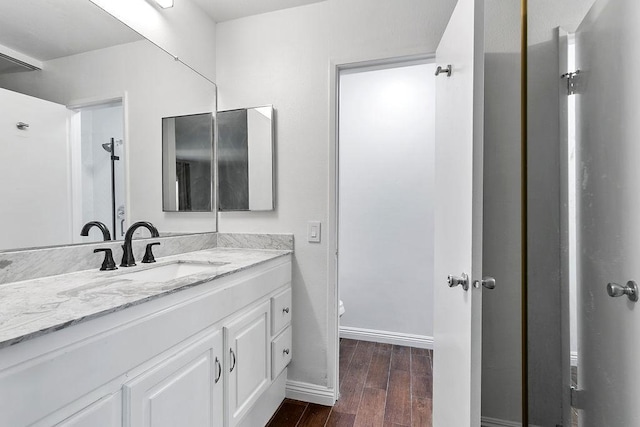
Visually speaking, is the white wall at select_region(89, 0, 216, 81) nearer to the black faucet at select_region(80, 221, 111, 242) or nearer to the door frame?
the door frame

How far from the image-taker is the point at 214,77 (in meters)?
2.02

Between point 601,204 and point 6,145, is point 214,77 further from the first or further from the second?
point 601,204

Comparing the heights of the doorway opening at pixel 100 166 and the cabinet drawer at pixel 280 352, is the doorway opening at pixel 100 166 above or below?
above

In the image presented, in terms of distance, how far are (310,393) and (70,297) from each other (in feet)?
4.66

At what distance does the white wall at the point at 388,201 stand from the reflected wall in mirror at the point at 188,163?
119cm

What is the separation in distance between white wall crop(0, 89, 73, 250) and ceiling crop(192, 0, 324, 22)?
1.14m

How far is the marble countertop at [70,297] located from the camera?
0.64 meters

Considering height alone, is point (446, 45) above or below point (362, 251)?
above

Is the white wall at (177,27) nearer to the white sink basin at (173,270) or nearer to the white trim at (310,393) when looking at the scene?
the white sink basin at (173,270)

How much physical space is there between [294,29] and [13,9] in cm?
128

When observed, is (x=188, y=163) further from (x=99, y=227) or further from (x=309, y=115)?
(x=309, y=115)

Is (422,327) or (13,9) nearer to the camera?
(13,9)

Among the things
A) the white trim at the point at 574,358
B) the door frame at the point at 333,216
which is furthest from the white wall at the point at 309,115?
the white trim at the point at 574,358

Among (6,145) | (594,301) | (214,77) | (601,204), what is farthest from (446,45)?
(6,145)
